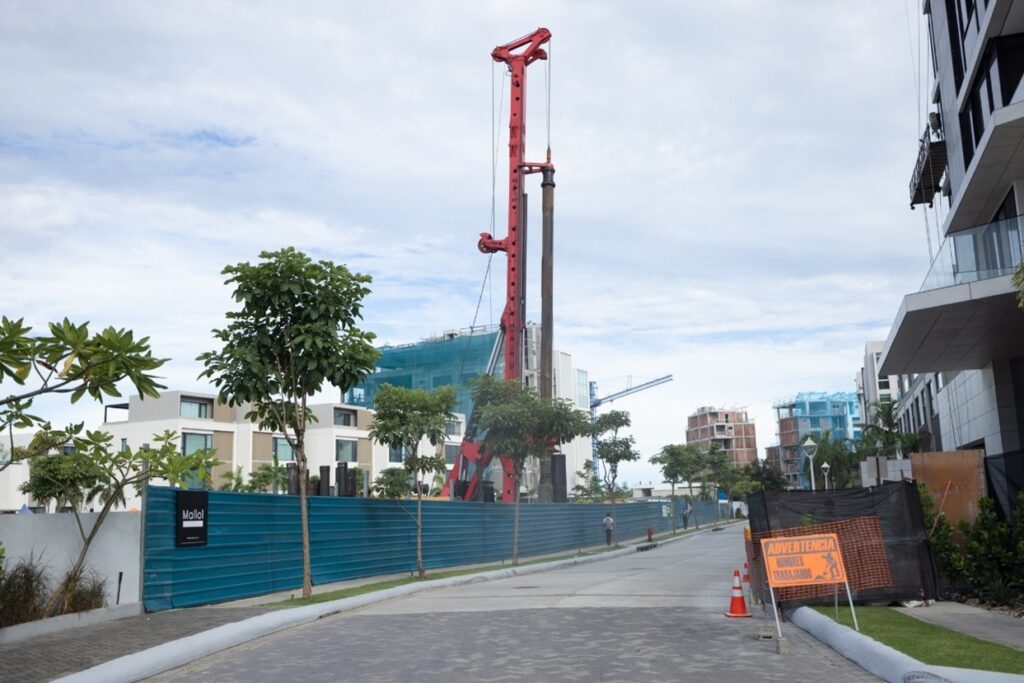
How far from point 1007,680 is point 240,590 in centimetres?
1426

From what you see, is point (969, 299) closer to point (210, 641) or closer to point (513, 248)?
point (210, 641)

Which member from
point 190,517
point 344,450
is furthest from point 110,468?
point 344,450

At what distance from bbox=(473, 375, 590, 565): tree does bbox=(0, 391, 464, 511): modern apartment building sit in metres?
36.7

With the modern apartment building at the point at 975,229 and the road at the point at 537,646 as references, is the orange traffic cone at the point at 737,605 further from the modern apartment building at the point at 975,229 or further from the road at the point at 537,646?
the modern apartment building at the point at 975,229

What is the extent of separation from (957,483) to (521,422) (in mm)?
19766

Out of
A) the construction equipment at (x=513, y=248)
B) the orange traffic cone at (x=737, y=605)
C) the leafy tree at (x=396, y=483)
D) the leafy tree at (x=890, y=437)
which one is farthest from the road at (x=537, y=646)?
the leafy tree at (x=890, y=437)

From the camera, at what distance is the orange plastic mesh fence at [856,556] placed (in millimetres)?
14859

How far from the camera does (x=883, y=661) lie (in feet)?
31.9

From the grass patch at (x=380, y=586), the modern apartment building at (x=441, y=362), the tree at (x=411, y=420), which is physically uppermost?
the modern apartment building at (x=441, y=362)

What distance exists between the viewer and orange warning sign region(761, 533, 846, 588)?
12.2m

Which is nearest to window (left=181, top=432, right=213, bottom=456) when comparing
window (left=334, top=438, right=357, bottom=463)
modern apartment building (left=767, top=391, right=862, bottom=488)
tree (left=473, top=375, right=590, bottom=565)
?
window (left=334, top=438, right=357, bottom=463)

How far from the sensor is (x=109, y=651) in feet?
39.0

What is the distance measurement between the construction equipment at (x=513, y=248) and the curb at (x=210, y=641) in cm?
2091

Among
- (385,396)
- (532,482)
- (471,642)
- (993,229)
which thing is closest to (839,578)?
(471,642)
